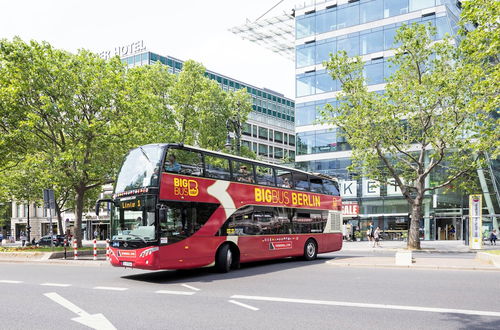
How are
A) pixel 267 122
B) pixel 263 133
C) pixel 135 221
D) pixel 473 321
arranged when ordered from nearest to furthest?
pixel 473 321
pixel 135 221
pixel 263 133
pixel 267 122

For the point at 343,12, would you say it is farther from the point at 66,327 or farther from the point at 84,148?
the point at 66,327

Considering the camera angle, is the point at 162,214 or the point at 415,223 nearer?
the point at 162,214

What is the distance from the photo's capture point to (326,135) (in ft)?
151

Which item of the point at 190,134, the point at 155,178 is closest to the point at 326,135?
the point at 190,134

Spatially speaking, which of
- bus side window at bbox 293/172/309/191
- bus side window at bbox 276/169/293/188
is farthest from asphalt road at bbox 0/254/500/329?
bus side window at bbox 293/172/309/191

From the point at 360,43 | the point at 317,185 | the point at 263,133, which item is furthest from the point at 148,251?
the point at 263,133

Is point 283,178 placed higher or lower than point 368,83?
lower

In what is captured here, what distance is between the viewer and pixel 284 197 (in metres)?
17.9

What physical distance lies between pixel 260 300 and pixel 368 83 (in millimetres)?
37686

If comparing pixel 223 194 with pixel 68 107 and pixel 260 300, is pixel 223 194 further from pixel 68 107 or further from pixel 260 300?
pixel 68 107

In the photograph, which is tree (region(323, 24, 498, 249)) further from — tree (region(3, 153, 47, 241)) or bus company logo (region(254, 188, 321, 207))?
tree (region(3, 153, 47, 241))

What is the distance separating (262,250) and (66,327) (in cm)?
1035

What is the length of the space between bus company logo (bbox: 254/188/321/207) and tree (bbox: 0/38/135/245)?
35.6ft

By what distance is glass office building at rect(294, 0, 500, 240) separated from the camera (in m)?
41.2
